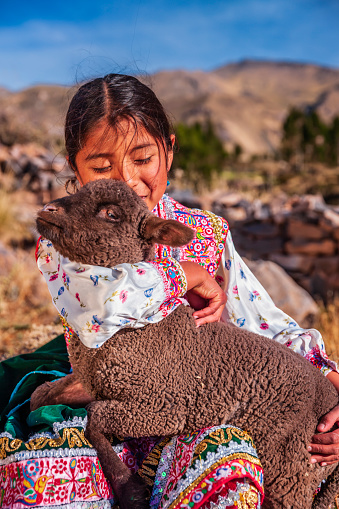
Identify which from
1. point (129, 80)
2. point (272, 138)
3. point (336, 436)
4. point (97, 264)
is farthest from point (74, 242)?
point (272, 138)

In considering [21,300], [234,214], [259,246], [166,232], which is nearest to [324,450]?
[166,232]

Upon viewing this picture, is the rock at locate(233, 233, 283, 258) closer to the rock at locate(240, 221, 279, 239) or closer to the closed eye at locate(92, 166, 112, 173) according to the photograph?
the rock at locate(240, 221, 279, 239)

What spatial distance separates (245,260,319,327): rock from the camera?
5.80 metres

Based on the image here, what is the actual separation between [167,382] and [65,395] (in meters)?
0.65

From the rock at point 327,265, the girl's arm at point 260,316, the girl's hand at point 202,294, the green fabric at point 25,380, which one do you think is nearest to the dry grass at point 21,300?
the green fabric at point 25,380

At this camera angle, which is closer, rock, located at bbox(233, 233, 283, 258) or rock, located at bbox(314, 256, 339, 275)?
rock, located at bbox(314, 256, 339, 275)

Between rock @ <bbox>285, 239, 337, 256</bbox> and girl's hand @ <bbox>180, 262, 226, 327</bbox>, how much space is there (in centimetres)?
565

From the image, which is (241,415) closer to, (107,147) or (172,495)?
(172,495)

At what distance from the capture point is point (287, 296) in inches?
232

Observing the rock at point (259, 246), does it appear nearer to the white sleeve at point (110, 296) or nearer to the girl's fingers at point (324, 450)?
the girl's fingers at point (324, 450)

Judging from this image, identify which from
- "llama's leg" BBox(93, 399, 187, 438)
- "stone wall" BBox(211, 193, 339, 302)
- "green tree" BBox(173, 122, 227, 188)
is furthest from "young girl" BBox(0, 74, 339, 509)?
"green tree" BBox(173, 122, 227, 188)

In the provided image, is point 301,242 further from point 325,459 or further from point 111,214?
point 111,214

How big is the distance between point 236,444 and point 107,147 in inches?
61.9

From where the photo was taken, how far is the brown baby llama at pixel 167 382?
1.87 metres
